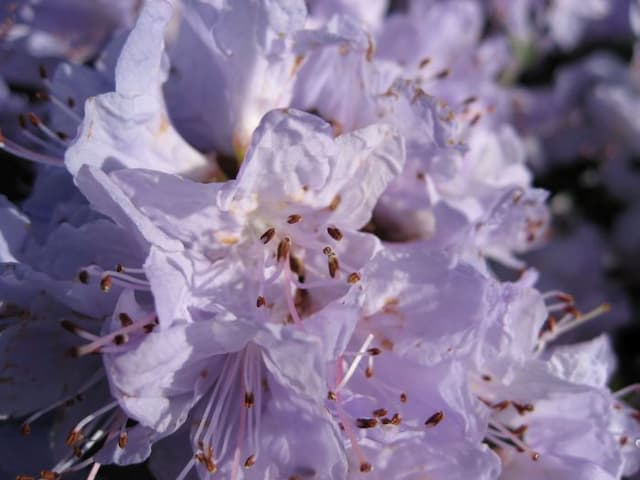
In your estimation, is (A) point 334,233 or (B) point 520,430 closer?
(A) point 334,233

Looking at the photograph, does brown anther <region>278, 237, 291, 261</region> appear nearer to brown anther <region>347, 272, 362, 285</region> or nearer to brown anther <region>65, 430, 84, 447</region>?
brown anther <region>347, 272, 362, 285</region>

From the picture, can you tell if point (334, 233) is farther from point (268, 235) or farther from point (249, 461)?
point (249, 461)

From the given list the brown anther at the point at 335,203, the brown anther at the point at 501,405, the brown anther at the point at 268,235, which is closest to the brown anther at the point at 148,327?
the brown anther at the point at 268,235

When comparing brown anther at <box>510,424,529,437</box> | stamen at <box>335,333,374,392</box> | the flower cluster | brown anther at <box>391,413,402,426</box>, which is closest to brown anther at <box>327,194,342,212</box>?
the flower cluster

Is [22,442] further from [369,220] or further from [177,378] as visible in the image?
[369,220]

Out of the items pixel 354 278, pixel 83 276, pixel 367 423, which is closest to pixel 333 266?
pixel 354 278

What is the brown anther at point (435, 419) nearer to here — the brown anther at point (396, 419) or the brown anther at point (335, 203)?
the brown anther at point (396, 419)
